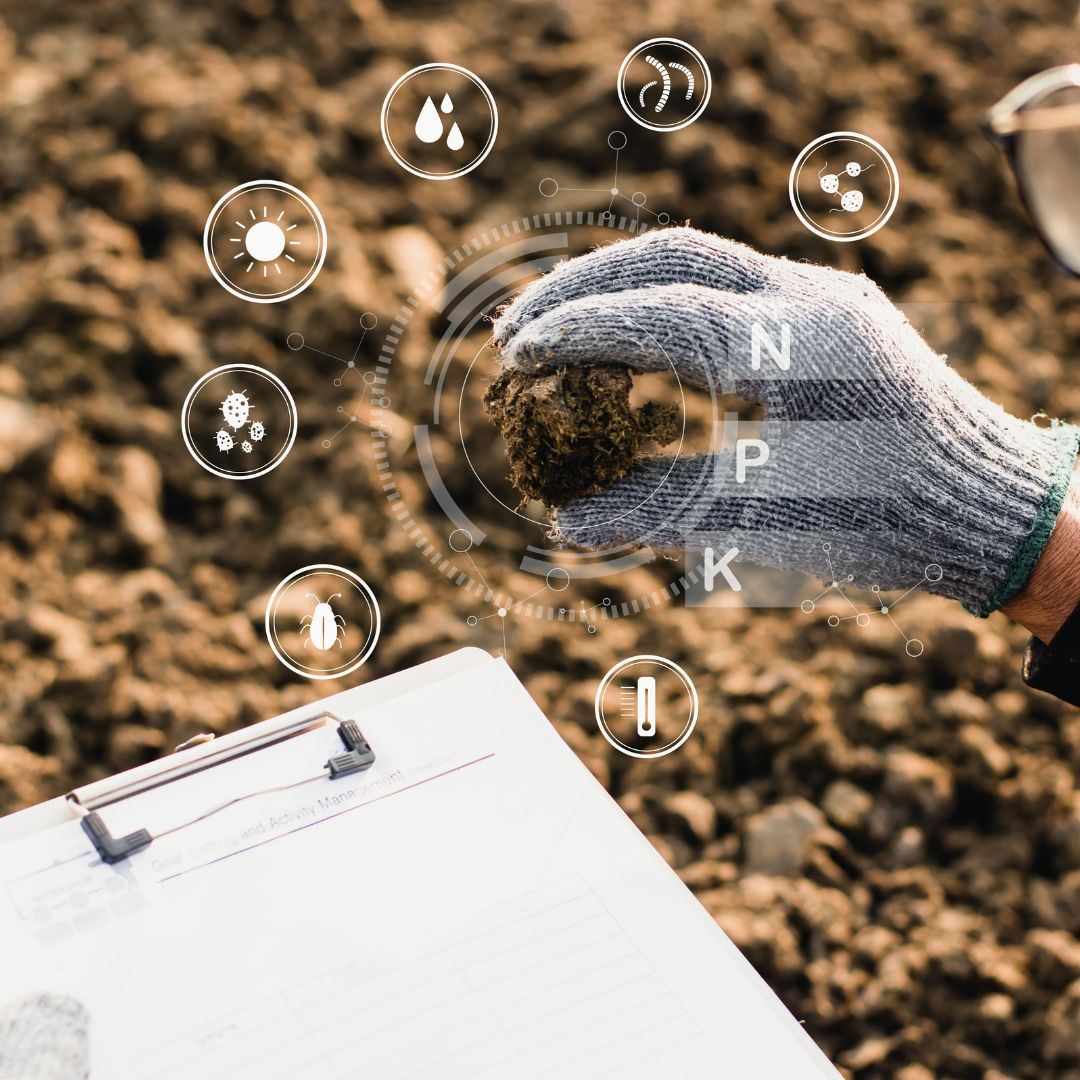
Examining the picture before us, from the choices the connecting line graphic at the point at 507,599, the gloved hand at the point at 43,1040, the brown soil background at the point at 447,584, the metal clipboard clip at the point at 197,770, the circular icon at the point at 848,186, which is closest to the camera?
the gloved hand at the point at 43,1040

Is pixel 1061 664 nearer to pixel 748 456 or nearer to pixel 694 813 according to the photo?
pixel 748 456

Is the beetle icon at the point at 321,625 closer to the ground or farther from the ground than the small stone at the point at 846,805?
farther from the ground

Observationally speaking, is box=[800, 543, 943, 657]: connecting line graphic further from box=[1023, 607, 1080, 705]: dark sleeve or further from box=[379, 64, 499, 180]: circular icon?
box=[379, 64, 499, 180]: circular icon

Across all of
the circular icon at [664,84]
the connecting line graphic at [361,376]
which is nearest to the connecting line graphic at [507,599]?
the connecting line graphic at [361,376]

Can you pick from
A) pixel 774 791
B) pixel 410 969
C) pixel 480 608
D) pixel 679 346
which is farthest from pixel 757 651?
pixel 410 969

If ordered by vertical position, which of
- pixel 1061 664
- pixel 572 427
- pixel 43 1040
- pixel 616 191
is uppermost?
pixel 616 191

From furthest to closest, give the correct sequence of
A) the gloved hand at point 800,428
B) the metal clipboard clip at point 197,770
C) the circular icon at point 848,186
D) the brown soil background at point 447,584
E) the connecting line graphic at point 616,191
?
the circular icon at point 848,186, the connecting line graphic at point 616,191, the brown soil background at point 447,584, the gloved hand at point 800,428, the metal clipboard clip at point 197,770

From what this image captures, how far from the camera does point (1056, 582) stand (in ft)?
3.76

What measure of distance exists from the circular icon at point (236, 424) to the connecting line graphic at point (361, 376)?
0.07 metres

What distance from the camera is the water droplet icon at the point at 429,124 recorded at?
5.93 ft

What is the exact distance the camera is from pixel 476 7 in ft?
6.88

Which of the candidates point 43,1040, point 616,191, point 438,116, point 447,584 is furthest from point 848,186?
point 43,1040

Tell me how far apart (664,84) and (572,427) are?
101 cm

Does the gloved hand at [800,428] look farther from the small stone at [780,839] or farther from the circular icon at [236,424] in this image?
the circular icon at [236,424]
